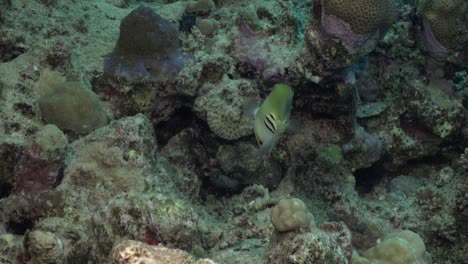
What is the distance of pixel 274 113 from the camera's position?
335cm

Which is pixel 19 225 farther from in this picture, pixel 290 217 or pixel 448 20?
pixel 448 20

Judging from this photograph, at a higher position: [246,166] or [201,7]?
[201,7]

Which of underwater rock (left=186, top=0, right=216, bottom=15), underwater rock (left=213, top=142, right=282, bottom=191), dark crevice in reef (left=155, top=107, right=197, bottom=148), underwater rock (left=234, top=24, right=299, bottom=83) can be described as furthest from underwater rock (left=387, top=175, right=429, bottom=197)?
underwater rock (left=186, top=0, right=216, bottom=15)

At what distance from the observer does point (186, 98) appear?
5.16m

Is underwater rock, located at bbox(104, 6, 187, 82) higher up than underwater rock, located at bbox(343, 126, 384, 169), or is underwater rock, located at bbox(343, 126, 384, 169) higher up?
underwater rock, located at bbox(104, 6, 187, 82)

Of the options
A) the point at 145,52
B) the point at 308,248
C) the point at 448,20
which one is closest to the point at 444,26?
the point at 448,20

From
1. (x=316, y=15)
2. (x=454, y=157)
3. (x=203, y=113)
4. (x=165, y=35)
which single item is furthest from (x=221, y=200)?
(x=454, y=157)

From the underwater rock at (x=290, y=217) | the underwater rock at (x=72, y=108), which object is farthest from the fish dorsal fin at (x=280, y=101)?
the underwater rock at (x=72, y=108)

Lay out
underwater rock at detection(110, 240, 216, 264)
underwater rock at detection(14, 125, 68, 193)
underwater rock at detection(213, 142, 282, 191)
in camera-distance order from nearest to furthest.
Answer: underwater rock at detection(110, 240, 216, 264)
underwater rock at detection(14, 125, 68, 193)
underwater rock at detection(213, 142, 282, 191)

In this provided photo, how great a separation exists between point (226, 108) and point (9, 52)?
Result: 8.27 ft

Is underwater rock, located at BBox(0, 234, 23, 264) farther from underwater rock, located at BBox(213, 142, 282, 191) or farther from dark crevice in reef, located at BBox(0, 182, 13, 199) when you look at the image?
underwater rock, located at BBox(213, 142, 282, 191)

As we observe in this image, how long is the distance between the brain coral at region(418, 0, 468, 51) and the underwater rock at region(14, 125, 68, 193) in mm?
4882

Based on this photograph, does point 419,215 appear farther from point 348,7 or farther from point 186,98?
point 186,98

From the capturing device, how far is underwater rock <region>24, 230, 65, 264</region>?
2812mm
